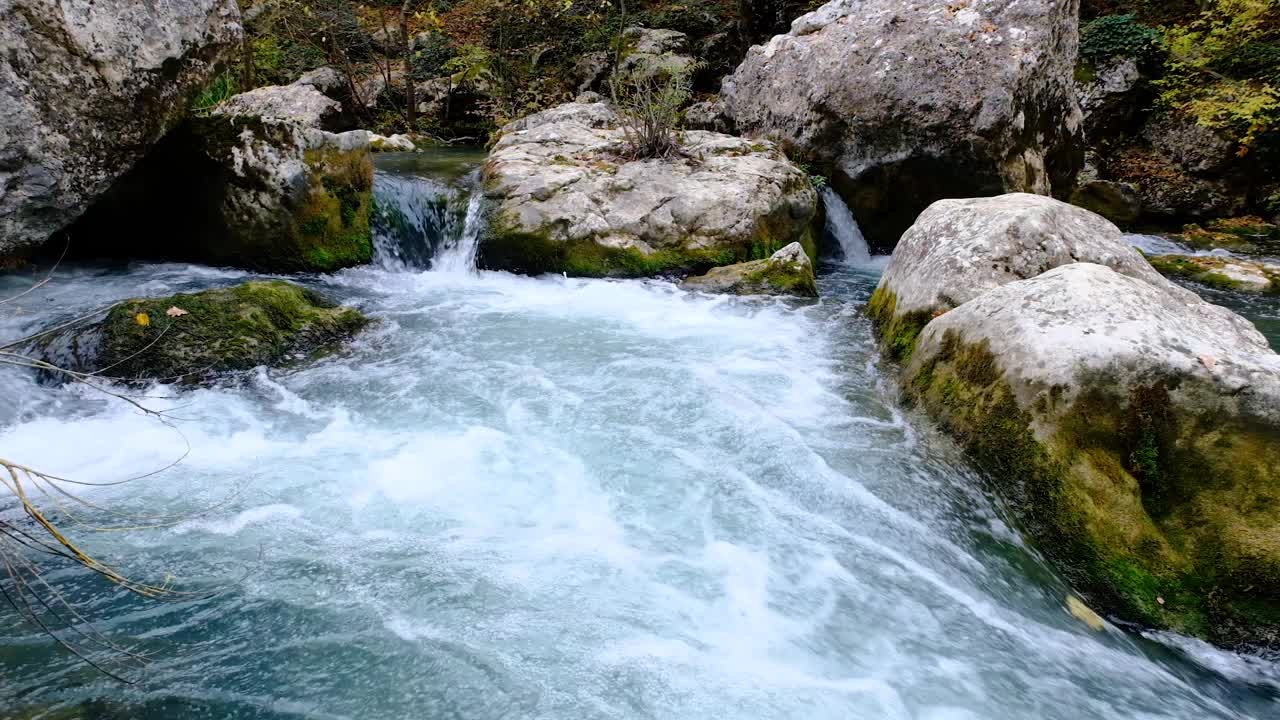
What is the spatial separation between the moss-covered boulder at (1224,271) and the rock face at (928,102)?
6.10ft

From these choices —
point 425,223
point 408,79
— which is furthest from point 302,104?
point 425,223

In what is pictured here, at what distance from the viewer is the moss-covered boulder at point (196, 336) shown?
4.85 metres

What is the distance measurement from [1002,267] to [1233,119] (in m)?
9.82

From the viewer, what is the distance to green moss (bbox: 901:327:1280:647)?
9.78ft

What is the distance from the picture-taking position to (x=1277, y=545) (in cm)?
295

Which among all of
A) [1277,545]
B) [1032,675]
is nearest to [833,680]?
[1032,675]

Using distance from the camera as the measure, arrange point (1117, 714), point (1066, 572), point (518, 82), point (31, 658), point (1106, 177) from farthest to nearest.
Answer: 1. point (518, 82)
2. point (1106, 177)
3. point (1066, 572)
4. point (1117, 714)
5. point (31, 658)

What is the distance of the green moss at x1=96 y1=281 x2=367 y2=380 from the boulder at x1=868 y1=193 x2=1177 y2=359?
4.88 metres

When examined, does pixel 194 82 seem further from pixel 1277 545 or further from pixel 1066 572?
pixel 1277 545

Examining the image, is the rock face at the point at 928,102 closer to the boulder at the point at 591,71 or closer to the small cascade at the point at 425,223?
the small cascade at the point at 425,223

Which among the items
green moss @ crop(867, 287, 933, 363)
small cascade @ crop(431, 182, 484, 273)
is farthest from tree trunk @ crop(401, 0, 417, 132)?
green moss @ crop(867, 287, 933, 363)

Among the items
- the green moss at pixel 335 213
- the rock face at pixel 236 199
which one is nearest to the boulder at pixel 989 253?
the green moss at pixel 335 213

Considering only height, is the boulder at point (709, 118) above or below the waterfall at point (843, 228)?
above

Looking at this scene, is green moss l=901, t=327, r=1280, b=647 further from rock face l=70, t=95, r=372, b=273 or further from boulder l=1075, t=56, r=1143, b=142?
boulder l=1075, t=56, r=1143, b=142
